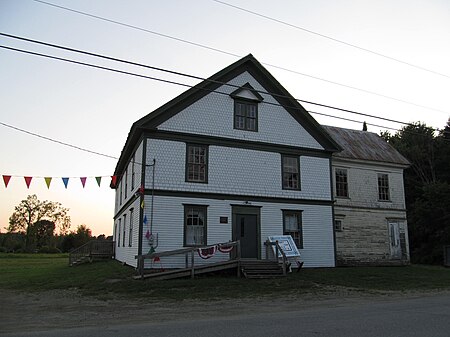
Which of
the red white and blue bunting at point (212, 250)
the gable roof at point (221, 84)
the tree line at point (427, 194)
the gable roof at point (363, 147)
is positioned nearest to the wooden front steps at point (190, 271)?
the red white and blue bunting at point (212, 250)

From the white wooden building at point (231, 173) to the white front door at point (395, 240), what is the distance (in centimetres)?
623

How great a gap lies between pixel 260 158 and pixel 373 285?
773cm

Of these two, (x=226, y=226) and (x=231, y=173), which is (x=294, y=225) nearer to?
(x=226, y=226)

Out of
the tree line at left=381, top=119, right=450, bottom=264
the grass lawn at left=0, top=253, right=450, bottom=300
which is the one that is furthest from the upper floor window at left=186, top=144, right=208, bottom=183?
the tree line at left=381, top=119, right=450, bottom=264

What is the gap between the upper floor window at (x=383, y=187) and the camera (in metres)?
25.8

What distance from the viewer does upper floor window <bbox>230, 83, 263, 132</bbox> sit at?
2030 centimetres

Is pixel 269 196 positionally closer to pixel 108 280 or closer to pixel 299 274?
pixel 299 274

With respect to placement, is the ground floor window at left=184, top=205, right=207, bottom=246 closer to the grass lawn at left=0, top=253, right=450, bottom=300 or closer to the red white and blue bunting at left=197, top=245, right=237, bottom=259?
the red white and blue bunting at left=197, top=245, right=237, bottom=259

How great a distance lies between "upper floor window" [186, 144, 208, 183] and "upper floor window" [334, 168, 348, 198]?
919 centimetres

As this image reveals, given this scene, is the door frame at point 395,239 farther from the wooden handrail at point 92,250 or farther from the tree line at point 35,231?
the tree line at point 35,231

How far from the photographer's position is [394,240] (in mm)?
25438

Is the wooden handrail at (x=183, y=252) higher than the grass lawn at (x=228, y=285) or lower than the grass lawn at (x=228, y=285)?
higher

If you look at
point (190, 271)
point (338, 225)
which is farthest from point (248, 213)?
point (338, 225)

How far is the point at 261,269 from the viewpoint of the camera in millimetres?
17250
